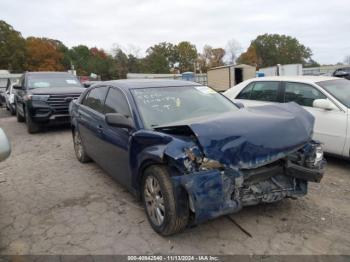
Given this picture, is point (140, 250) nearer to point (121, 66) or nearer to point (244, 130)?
point (244, 130)

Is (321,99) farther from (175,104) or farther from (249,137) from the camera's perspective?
(249,137)

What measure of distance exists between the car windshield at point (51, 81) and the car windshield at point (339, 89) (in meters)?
7.34

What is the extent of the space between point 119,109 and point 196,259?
2095mm

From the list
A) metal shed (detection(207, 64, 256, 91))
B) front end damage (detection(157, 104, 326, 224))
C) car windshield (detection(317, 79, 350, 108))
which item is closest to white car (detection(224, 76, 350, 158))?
car windshield (detection(317, 79, 350, 108))

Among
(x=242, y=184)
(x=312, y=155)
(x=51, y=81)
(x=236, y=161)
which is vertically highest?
(x=51, y=81)

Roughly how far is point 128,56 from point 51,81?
6958 centimetres

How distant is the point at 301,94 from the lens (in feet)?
18.4

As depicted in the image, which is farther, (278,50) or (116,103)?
(278,50)

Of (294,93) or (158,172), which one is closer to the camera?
(158,172)

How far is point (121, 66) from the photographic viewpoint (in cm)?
7338

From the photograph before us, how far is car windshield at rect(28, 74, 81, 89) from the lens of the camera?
31.2 ft

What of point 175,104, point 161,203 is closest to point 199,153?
point 161,203

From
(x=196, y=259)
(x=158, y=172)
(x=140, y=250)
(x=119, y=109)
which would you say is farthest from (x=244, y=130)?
(x=119, y=109)

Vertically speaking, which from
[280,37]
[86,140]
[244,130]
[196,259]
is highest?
[280,37]
